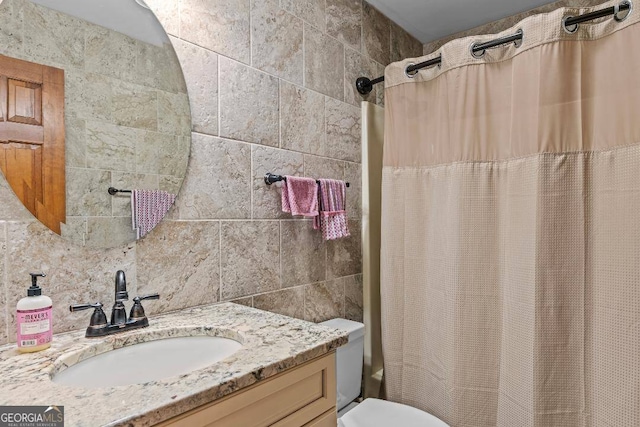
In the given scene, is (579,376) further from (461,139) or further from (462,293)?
(461,139)

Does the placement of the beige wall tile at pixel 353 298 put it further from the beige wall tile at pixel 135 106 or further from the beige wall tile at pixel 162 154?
the beige wall tile at pixel 135 106

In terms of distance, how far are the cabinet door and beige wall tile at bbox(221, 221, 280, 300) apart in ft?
1.80

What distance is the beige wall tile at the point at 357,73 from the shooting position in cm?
202

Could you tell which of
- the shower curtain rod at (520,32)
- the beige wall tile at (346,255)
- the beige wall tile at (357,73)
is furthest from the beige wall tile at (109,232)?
the shower curtain rod at (520,32)

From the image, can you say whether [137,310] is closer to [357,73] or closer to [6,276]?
[6,276]

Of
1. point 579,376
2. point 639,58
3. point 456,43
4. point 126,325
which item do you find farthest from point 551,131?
point 126,325

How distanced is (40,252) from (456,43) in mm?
1723

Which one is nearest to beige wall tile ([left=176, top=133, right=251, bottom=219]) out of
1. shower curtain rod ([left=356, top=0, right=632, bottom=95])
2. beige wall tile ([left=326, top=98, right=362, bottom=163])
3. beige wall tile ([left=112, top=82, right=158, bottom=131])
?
beige wall tile ([left=112, top=82, right=158, bottom=131])

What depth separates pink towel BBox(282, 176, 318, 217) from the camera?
1584 mm

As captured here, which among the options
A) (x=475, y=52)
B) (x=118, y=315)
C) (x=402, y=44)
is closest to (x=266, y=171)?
(x=118, y=315)

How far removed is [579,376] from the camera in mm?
1338

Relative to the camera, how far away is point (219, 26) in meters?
1.40

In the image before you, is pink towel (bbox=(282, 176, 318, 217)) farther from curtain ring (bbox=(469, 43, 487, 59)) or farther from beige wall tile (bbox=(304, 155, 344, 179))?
curtain ring (bbox=(469, 43, 487, 59))

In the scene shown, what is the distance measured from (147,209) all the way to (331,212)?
0.85m
